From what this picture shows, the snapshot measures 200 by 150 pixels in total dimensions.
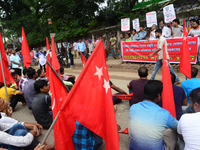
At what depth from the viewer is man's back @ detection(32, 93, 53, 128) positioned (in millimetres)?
3135

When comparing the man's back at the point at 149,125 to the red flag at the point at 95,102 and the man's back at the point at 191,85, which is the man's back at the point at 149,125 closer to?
the red flag at the point at 95,102

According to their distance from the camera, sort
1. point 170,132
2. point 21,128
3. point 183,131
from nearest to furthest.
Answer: point 183,131, point 170,132, point 21,128

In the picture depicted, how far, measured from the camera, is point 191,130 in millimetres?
1580

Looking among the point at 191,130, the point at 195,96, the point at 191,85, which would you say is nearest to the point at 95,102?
the point at 191,130

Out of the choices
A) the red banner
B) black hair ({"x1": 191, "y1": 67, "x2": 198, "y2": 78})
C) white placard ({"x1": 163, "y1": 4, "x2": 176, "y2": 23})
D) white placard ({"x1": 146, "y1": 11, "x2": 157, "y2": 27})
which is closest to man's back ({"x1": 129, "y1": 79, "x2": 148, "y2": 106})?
black hair ({"x1": 191, "y1": 67, "x2": 198, "y2": 78})

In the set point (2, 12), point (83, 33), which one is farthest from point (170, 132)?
point (2, 12)

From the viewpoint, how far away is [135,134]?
6.09 feet

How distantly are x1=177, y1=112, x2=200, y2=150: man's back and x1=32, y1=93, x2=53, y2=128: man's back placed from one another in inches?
93.0

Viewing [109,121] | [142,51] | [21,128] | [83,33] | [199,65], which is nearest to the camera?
[109,121]

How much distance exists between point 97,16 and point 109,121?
1451cm

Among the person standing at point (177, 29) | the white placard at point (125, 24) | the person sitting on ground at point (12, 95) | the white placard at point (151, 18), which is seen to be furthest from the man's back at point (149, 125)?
the white placard at point (125, 24)

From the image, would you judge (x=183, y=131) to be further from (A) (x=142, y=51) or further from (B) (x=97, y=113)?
(A) (x=142, y=51)

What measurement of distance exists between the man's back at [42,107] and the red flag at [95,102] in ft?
4.80

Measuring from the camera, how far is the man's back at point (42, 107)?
10.3ft
